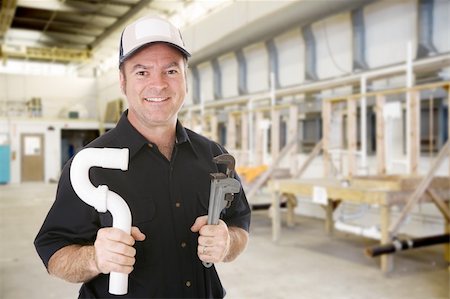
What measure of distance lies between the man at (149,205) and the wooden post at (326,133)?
12.2ft

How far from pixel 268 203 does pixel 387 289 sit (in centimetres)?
247

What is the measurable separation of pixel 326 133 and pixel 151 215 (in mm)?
4023

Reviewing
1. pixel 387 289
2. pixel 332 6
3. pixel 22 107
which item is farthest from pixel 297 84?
pixel 22 107

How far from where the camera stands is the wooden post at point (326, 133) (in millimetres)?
4430

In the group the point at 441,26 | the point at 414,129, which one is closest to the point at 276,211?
the point at 414,129

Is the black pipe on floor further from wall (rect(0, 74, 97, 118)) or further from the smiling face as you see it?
wall (rect(0, 74, 97, 118))

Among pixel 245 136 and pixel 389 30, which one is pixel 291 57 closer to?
pixel 245 136

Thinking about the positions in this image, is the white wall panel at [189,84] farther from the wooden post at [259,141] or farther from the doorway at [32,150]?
the wooden post at [259,141]

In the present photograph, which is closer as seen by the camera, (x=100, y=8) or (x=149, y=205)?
(x=149, y=205)

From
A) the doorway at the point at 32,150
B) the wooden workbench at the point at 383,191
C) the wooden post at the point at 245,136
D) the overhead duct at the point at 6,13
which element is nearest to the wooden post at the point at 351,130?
the wooden workbench at the point at 383,191

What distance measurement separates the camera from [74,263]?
29.4 inches

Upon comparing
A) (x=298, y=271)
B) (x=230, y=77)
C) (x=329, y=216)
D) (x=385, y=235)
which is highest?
(x=230, y=77)

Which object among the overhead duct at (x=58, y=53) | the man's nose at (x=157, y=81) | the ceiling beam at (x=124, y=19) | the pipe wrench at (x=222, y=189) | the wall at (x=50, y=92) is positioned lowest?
the pipe wrench at (x=222, y=189)

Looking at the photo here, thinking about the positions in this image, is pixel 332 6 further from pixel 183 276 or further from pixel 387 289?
pixel 183 276
